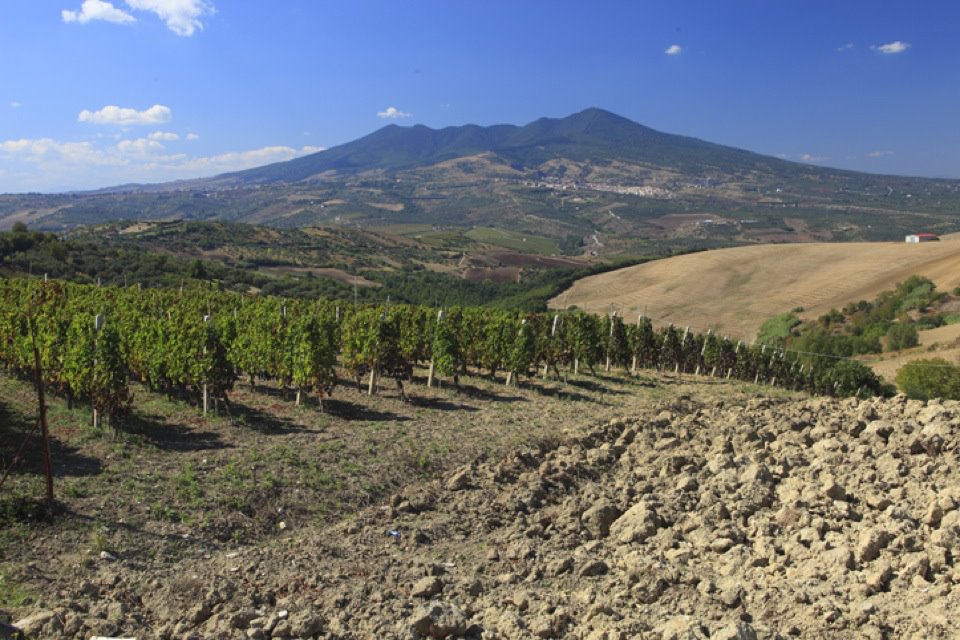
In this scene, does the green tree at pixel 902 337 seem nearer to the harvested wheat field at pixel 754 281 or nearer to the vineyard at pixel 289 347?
the harvested wheat field at pixel 754 281

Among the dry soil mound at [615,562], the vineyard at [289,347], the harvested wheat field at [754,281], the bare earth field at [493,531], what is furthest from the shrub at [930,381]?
the harvested wheat field at [754,281]

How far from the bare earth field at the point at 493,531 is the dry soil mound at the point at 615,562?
0.05m

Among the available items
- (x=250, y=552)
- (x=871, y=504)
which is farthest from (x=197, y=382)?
(x=871, y=504)

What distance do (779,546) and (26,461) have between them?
16.6 meters

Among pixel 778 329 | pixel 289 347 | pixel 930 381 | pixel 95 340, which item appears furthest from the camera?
pixel 778 329

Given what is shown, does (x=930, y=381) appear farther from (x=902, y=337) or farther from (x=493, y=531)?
(x=493, y=531)

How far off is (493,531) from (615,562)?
288 centimetres

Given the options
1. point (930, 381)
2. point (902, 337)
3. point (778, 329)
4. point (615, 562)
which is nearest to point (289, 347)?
point (615, 562)

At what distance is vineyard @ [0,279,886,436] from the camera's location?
69.9 ft

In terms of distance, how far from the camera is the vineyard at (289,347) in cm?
2131

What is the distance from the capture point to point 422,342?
35.1 m

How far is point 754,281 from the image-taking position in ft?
300

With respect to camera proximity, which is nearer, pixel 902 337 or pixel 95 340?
pixel 95 340

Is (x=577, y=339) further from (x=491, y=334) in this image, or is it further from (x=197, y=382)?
(x=197, y=382)
